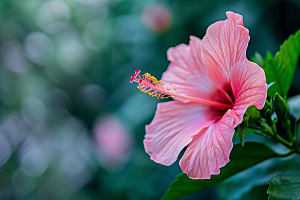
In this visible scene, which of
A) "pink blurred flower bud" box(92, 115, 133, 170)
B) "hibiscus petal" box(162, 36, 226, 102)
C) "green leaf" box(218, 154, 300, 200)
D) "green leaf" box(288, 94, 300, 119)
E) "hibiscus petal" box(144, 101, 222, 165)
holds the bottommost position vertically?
"pink blurred flower bud" box(92, 115, 133, 170)

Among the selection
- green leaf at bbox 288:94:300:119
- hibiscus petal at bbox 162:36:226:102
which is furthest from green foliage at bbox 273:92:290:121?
green leaf at bbox 288:94:300:119

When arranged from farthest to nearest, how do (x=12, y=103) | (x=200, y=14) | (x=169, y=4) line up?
(x=12, y=103) < (x=169, y=4) < (x=200, y=14)

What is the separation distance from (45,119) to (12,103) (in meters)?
0.34

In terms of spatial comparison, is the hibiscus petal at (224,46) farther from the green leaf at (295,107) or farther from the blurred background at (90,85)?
the blurred background at (90,85)

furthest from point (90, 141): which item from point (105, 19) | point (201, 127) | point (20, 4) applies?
point (201, 127)

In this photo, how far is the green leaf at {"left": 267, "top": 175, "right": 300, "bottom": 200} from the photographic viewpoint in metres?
0.66

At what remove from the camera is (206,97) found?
3.09 ft

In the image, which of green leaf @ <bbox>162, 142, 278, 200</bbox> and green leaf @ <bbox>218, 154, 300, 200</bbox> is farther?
green leaf @ <bbox>218, 154, 300, 200</bbox>

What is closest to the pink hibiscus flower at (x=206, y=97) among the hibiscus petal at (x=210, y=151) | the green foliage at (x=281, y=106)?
the hibiscus petal at (x=210, y=151)

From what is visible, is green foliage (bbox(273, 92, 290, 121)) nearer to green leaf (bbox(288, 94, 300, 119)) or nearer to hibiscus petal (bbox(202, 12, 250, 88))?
hibiscus petal (bbox(202, 12, 250, 88))

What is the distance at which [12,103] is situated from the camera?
2500 millimetres

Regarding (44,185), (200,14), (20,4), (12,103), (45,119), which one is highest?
(20,4)

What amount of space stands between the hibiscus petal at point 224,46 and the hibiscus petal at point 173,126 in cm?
12

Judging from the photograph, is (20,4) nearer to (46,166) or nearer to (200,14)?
(46,166)
